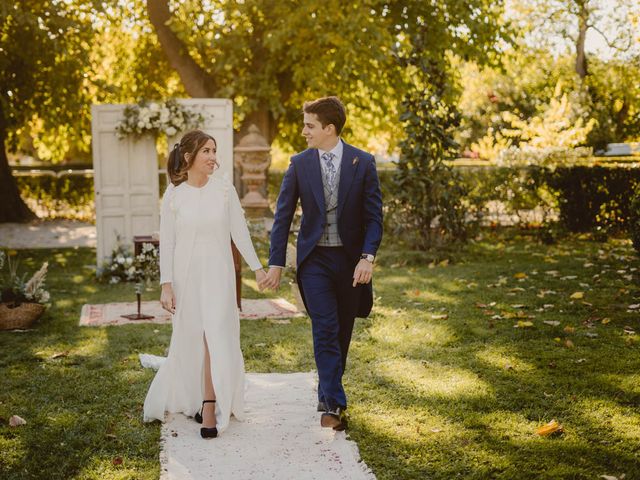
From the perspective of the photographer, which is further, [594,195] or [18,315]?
[594,195]

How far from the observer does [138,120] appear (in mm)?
11047

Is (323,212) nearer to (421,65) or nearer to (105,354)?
Result: (105,354)

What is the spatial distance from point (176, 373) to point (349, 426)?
120 cm

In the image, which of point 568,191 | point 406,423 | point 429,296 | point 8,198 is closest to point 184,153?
point 406,423

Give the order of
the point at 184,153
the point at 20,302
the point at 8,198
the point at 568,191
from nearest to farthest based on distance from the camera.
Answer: the point at 184,153
the point at 20,302
the point at 568,191
the point at 8,198

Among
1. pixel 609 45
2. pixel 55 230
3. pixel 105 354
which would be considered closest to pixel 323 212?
pixel 105 354

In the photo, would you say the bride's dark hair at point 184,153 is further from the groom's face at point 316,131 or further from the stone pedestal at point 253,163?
the stone pedestal at point 253,163

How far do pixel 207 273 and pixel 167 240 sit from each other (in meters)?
0.35

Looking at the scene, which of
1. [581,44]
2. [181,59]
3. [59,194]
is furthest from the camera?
[581,44]

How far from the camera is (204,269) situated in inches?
192

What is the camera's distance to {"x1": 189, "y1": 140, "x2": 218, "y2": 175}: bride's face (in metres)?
4.81

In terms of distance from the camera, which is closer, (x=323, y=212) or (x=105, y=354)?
(x=323, y=212)

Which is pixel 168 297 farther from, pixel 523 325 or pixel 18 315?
pixel 523 325

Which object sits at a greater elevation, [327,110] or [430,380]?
[327,110]
